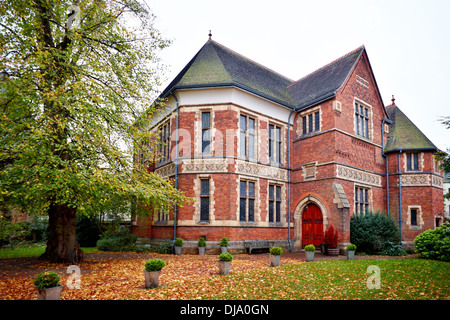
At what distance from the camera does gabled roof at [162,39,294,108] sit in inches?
667

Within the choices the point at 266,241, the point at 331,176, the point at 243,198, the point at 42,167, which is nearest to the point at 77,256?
the point at 42,167

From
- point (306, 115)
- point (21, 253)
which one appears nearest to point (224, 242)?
point (306, 115)

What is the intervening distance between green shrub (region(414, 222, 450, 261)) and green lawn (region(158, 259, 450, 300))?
3.90 meters

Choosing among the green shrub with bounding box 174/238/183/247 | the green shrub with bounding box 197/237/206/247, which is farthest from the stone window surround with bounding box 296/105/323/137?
the green shrub with bounding box 174/238/183/247

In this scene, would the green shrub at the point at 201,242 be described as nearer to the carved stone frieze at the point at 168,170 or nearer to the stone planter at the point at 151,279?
the carved stone frieze at the point at 168,170

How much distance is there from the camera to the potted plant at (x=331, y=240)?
51.4ft

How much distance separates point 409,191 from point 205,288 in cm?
1826

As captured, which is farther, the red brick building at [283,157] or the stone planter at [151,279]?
the red brick building at [283,157]

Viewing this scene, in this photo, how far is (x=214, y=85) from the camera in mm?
16531

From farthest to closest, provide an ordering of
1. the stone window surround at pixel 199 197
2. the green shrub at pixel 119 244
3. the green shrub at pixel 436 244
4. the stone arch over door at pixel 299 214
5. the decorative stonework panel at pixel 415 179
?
the decorative stonework panel at pixel 415 179 → the green shrub at pixel 119 244 → the stone arch over door at pixel 299 214 → the stone window surround at pixel 199 197 → the green shrub at pixel 436 244

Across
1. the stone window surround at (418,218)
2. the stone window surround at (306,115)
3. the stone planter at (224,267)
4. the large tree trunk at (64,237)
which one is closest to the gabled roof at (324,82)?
the stone window surround at (306,115)

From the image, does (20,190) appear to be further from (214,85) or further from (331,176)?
(331,176)

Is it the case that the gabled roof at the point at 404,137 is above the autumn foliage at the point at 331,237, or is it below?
above

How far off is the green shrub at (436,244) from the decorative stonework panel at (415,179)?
5.84m
